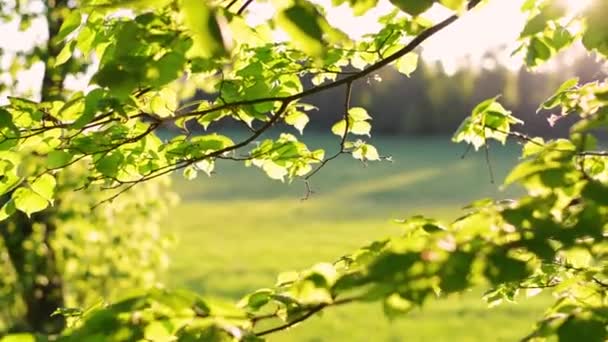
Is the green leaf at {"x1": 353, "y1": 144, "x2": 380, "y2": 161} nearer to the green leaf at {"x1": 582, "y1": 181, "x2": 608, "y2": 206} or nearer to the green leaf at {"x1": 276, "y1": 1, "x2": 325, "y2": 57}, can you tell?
the green leaf at {"x1": 582, "y1": 181, "x2": 608, "y2": 206}

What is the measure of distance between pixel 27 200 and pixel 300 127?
4.15ft

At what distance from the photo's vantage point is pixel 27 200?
360 cm

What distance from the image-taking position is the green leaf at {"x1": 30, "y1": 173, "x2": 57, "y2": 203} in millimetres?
3496

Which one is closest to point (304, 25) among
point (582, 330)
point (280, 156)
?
point (582, 330)

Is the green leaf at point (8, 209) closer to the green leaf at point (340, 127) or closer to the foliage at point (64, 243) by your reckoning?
the green leaf at point (340, 127)

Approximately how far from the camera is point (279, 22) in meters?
1.87

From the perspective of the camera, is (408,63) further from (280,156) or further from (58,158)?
(58,158)

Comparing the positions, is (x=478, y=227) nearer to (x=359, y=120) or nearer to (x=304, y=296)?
(x=304, y=296)

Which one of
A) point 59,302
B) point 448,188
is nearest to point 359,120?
point 59,302

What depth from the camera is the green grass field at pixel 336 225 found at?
783 inches

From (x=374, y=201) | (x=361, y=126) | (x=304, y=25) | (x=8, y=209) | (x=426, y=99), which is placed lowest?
(x=304, y=25)

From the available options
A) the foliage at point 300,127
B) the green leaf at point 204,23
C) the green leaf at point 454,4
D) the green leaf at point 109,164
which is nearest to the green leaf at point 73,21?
the foliage at point 300,127

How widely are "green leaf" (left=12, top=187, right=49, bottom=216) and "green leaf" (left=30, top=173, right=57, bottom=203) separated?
0.08 metres

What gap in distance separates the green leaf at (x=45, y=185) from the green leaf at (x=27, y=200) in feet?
0.26
